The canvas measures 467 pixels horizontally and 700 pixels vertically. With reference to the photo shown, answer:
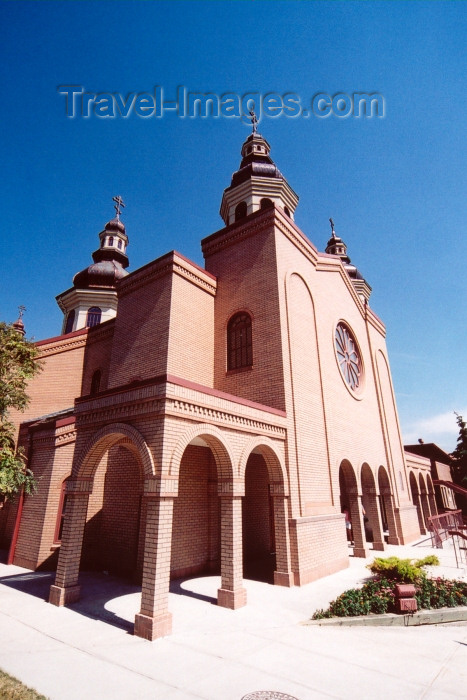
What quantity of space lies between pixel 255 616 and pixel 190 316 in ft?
27.0

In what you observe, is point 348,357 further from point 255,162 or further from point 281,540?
point 255,162

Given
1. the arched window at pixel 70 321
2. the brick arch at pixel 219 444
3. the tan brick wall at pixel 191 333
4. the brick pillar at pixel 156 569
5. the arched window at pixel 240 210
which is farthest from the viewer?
the arched window at pixel 70 321

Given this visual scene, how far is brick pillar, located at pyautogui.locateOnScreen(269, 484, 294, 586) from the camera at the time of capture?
348 inches

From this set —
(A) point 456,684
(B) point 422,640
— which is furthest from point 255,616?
(A) point 456,684

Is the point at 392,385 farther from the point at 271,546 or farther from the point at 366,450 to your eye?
the point at 271,546

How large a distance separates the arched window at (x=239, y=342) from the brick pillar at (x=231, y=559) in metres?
4.77

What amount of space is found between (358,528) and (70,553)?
32.1 ft

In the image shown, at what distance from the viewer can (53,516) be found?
1058 centimetres

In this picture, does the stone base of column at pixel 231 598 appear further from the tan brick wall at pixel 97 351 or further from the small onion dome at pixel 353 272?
the small onion dome at pixel 353 272

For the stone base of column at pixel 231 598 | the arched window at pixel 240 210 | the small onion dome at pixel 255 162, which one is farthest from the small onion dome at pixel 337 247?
the stone base of column at pixel 231 598

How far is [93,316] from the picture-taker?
2294 cm

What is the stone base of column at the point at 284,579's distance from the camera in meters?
8.74

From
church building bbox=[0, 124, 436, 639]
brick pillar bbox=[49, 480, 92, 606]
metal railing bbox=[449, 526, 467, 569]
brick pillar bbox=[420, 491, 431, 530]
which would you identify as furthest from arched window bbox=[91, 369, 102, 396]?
brick pillar bbox=[420, 491, 431, 530]

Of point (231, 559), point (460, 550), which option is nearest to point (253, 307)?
point (231, 559)
